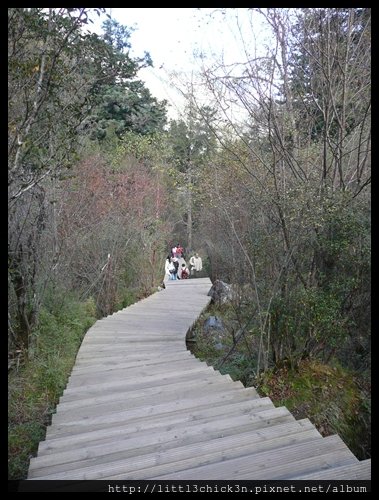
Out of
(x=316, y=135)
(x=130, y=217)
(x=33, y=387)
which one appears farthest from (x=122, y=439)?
(x=130, y=217)

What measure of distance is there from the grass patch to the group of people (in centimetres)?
743

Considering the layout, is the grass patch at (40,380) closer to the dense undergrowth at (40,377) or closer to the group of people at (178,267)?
the dense undergrowth at (40,377)

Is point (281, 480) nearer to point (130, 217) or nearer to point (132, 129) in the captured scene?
point (130, 217)

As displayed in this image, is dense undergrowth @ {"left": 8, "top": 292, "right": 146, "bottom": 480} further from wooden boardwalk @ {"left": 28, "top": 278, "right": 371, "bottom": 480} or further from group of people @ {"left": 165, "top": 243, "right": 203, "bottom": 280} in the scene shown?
group of people @ {"left": 165, "top": 243, "right": 203, "bottom": 280}

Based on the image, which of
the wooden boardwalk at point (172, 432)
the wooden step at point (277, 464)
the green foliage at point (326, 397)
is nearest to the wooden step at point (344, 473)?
the wooden boardwalk at point (172, 432)

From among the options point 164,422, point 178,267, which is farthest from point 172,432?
point 178,267

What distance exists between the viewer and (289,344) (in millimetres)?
3662

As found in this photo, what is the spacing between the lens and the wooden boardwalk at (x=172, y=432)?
6.30 feet

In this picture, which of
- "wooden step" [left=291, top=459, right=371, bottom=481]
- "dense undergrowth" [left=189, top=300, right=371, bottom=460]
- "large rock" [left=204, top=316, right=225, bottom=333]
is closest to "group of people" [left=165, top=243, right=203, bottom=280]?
"large rock" [left=204, top=316, right=225, bottom=333]

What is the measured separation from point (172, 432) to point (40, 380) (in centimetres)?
168

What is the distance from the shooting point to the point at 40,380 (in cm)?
344

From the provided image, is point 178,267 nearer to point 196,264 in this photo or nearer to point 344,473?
point 196,264

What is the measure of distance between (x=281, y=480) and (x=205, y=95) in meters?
3.72

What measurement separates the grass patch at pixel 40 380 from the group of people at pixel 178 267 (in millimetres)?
7434
